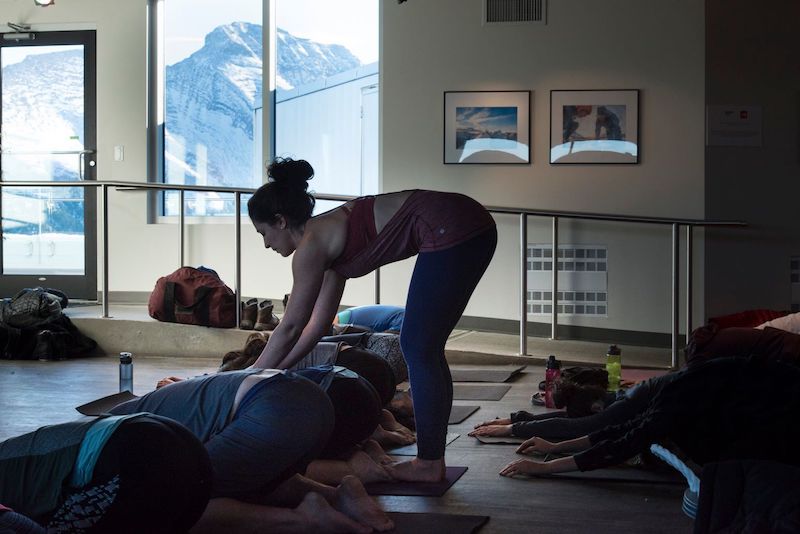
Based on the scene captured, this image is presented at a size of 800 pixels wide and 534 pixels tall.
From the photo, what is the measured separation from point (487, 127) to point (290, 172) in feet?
13.3

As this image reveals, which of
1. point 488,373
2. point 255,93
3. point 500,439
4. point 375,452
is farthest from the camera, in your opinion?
point 255,93

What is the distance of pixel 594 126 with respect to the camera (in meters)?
6.66

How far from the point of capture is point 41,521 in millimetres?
1927

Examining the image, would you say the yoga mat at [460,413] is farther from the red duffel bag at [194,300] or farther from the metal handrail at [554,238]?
the red duffel bag at [194,300]

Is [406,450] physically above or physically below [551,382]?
below

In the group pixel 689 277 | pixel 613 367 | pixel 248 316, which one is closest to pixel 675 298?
pixel 689 277

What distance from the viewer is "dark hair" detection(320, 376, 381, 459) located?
9.55 ft

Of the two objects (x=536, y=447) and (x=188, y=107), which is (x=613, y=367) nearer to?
(x=536, y=447)

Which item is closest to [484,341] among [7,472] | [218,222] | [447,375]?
[218,222]

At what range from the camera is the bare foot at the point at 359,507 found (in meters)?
2.46

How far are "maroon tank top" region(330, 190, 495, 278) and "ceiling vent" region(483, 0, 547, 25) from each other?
4.07 m

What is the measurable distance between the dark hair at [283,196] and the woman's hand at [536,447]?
3.69 ft

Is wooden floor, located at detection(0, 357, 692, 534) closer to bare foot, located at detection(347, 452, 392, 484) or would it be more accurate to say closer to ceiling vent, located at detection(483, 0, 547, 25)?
bare foot, located at detection(347, 452, 392, 484)

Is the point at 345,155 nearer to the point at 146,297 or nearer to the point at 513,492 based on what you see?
the point at 146,297
